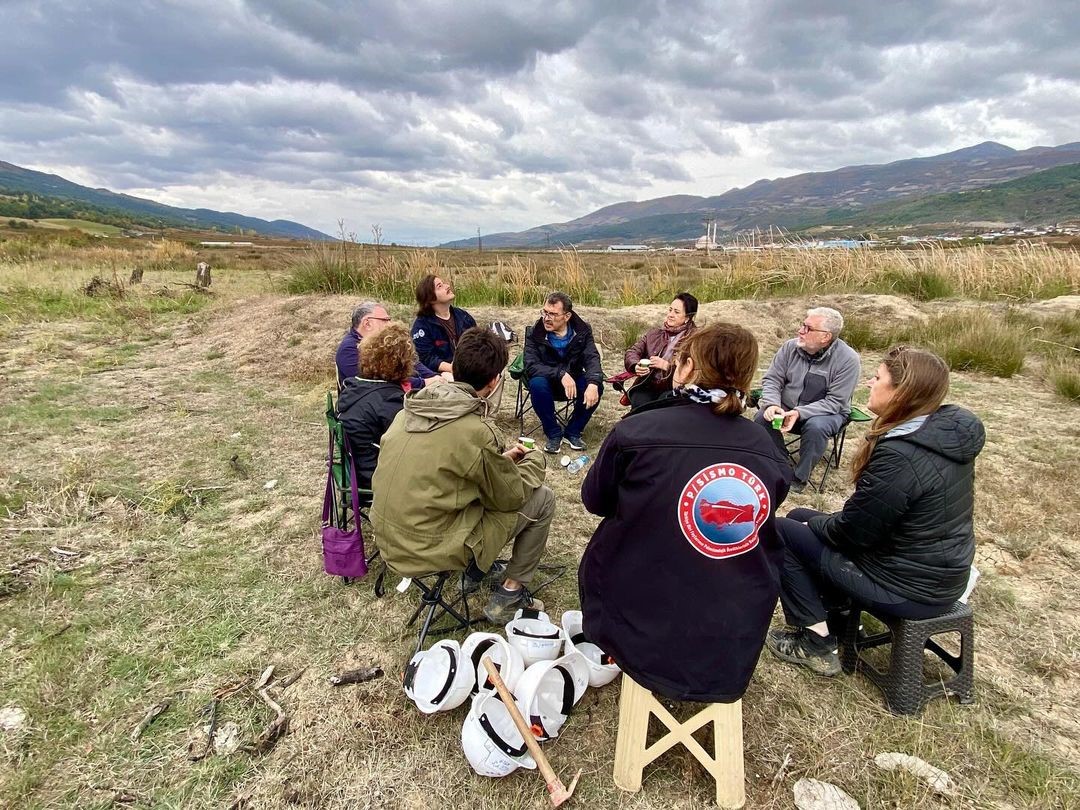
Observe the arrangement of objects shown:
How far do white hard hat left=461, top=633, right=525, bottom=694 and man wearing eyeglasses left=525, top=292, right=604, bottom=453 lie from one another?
2.43 m

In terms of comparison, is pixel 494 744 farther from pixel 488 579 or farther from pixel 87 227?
pixel 87 227

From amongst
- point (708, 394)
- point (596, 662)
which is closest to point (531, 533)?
point (596, 662)

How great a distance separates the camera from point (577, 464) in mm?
4012

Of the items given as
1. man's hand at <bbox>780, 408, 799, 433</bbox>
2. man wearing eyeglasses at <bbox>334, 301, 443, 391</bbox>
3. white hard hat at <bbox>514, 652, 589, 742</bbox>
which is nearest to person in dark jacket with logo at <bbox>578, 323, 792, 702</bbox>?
white hard hat at <bbox>514, 652, 589, 742</bbox>

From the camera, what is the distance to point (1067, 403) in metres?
4.94

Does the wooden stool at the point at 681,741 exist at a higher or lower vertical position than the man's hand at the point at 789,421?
lower

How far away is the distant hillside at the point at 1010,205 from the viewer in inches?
2534

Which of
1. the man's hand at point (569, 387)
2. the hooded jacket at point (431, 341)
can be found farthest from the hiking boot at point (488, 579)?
the hooded jacket at point (431, 341)

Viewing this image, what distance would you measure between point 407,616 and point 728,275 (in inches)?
384

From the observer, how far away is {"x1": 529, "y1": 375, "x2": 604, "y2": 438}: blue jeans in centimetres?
417

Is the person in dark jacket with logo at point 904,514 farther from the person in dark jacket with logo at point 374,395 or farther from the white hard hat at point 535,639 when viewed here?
the person in dark jacket with logo at point 374,395

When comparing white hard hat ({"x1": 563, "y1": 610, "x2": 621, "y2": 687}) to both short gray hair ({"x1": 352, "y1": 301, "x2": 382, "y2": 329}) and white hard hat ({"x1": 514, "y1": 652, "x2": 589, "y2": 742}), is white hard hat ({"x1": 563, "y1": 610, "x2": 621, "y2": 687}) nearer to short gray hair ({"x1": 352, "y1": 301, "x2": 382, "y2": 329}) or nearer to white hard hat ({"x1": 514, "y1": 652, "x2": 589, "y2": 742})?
white hard hat ({"x1": 514, "y1": 652, "x2": 589, "y2": 742})

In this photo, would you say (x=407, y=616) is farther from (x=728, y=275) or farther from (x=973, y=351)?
(x=728, y=275)

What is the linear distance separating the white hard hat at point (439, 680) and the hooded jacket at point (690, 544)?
62 cm
